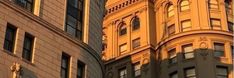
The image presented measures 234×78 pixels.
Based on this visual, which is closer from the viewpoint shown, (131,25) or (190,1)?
(190,1)

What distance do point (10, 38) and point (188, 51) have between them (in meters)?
28.9

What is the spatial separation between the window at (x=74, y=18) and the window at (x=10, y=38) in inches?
197

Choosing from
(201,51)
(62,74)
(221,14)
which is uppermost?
(221,14)

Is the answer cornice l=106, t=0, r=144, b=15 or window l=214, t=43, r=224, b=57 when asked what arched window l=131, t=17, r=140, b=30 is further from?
window l=214, t=43, r=224, b=57

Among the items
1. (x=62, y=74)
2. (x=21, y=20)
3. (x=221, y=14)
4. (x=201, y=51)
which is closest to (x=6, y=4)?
(x=21, y=20)

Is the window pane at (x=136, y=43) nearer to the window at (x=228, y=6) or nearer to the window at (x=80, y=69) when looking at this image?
the window at (x=228, y=6)

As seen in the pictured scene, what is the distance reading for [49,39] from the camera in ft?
122

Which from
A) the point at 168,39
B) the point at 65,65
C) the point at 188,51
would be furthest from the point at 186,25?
the point at 65,65

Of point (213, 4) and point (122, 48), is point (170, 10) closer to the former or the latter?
point (213, 4)

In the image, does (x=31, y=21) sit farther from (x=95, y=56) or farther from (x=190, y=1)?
(x=190, y=1)

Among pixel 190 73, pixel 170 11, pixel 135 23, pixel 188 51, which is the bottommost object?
pixel 190 73

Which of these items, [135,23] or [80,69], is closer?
[80,69]

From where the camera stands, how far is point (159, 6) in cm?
6688

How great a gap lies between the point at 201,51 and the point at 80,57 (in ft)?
73.7
